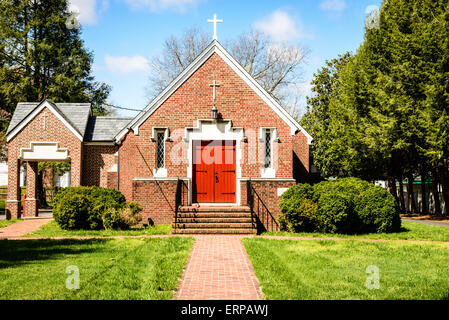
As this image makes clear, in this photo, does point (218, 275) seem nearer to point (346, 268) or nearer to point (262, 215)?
point (346, 268)

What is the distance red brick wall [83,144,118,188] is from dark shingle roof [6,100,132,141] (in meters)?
0.52

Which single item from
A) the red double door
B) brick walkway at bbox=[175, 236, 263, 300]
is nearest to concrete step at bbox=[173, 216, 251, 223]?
the red double door

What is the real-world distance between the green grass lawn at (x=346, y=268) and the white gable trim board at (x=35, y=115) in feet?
40.3

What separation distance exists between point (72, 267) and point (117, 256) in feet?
4.93

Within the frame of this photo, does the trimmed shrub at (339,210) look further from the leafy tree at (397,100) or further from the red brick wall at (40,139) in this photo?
the red brick wall at (40,139)

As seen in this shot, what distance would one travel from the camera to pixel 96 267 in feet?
26.7

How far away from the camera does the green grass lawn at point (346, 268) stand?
6.37 metres

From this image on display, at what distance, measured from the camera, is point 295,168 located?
789 inches

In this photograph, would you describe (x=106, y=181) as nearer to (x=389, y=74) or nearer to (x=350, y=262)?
(x=350, y=262)

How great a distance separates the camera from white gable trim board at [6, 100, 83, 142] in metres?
19.9

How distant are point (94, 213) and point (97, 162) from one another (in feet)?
22.3

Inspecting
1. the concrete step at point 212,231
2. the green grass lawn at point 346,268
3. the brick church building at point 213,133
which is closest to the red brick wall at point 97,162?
the brick church building at point 213,133

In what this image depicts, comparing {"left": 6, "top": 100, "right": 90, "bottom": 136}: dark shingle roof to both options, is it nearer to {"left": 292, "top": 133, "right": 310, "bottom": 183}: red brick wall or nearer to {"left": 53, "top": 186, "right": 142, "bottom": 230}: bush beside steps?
{"left": 53, "top": 186, "right": 142, "bottom": 230}: bush beside steps
